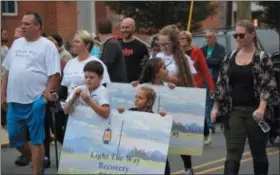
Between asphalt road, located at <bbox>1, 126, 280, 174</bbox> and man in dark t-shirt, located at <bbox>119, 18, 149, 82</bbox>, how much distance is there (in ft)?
4.54

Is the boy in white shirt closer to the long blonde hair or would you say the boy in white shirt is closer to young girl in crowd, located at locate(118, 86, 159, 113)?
young girl in crowd, located at locate(118, 86, 159, 113)

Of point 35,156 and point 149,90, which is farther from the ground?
point 149,90

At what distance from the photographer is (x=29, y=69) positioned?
7590 mm

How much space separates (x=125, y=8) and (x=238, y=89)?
62.8 ft

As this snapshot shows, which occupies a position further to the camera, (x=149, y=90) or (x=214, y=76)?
(x=214, y=76)

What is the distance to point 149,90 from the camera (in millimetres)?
6438

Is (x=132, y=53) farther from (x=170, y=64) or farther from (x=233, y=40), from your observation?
(x=233, y=40)

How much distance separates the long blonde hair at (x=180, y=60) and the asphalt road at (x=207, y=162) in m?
1.64

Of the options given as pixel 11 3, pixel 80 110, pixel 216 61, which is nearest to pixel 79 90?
pixel 80 110

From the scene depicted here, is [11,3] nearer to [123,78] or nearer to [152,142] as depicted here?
[123,78]

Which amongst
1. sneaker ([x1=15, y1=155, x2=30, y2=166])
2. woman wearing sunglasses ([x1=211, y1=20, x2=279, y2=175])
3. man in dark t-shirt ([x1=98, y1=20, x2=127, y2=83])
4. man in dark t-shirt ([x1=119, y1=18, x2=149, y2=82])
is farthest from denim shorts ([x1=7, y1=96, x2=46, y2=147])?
woman wearing sunglasses ([x1=211, y1=20, x2=279, y2=175])

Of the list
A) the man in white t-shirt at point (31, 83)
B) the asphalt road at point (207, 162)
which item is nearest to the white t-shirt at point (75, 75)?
the man in white t-shirt at point (31, 83)

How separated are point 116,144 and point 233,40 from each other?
10438mm

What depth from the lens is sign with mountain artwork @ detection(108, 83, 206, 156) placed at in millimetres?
7262
